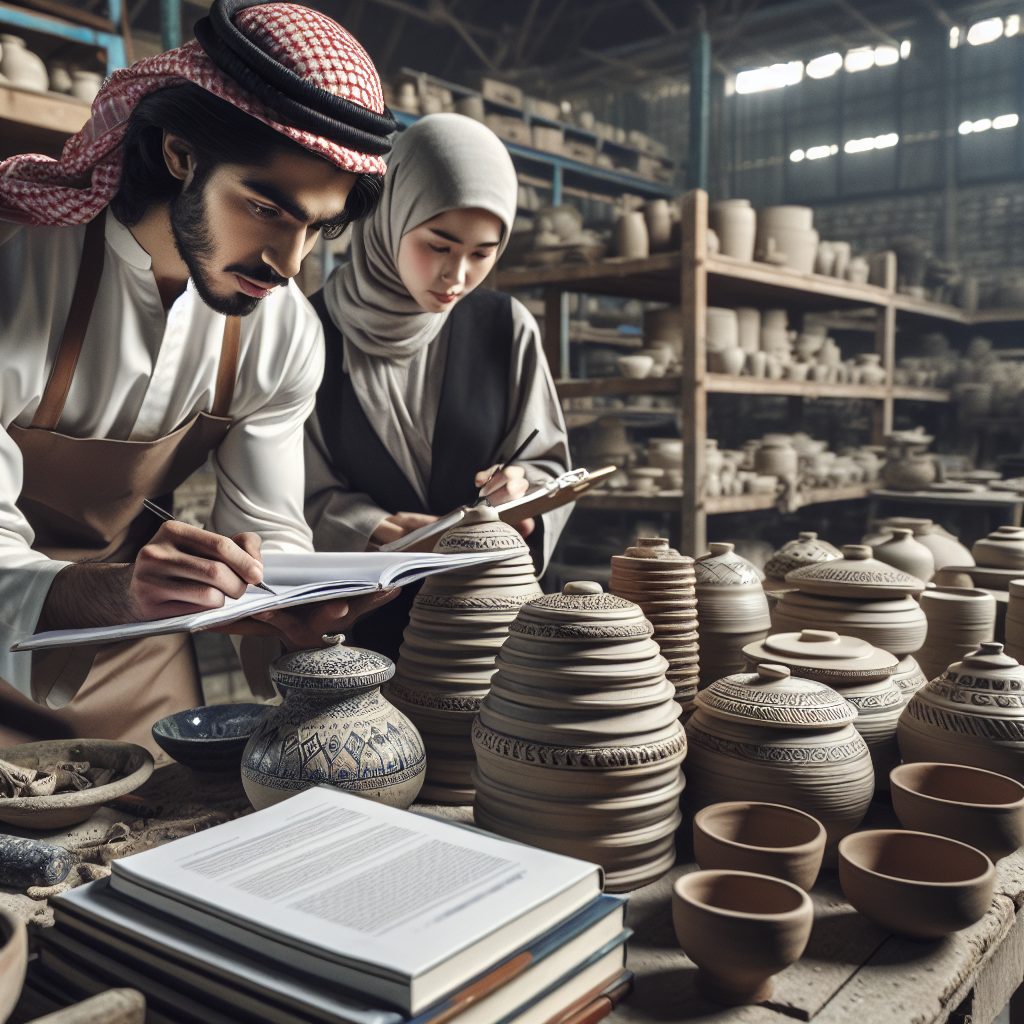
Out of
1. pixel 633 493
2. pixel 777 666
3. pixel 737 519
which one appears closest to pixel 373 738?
pixel 777 666

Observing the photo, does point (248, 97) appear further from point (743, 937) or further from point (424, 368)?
point (743, 937)

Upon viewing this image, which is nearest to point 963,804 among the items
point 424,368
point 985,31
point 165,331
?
point 165,331

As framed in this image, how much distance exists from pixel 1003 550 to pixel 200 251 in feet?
6.27

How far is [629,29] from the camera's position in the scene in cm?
1138

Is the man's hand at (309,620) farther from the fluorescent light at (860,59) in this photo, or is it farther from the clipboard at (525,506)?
the fluorescent light at (860,59)

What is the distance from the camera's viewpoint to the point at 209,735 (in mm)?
1406

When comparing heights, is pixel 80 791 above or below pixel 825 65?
below

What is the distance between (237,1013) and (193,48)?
4.47ft

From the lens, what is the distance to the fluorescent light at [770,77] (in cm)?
1260

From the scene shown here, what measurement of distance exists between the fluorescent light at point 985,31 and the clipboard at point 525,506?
1218cm

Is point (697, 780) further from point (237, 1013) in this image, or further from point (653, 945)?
point (237, 1013)

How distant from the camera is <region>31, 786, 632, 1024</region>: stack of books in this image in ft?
2.28

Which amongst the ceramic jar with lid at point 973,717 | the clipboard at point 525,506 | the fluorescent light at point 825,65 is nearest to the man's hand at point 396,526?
the clipboard at point 525,506

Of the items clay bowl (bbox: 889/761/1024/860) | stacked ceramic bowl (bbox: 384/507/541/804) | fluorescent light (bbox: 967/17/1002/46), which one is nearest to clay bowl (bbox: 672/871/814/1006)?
clay bowl (bbox: 889/761/1024/860)
